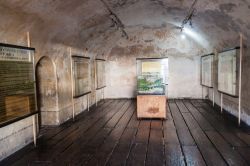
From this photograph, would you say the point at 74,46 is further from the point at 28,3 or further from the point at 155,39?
the point at 155,39

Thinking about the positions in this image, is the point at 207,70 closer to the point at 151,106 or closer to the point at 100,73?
the point at 151,106

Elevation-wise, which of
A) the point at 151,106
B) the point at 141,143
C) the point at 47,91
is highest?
the point at 47,91

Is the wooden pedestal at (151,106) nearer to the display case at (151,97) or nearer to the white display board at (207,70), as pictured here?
the display case at (151,97)

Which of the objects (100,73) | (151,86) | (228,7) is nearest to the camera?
(228,7)

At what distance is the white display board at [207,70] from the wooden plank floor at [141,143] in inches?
88.2

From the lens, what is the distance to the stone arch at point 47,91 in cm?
575

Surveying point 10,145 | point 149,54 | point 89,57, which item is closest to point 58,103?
point 10,145

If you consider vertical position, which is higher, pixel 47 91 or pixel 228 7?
pixel 228 7

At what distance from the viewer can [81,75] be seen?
24.4 feet

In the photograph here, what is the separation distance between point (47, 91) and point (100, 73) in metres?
4.06

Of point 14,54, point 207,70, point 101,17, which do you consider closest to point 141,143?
point 14,54

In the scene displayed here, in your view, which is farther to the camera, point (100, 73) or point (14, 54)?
point (100, 73)

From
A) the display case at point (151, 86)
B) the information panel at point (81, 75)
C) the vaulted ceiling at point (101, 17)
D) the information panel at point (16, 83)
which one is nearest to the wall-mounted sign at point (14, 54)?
the information panel at point (16, 83)

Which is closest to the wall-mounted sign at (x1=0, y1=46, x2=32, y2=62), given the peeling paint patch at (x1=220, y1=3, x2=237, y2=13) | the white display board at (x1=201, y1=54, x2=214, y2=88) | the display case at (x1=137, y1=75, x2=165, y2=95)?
the display case at (x1=137, y1=75, x2=165, y2=95)
